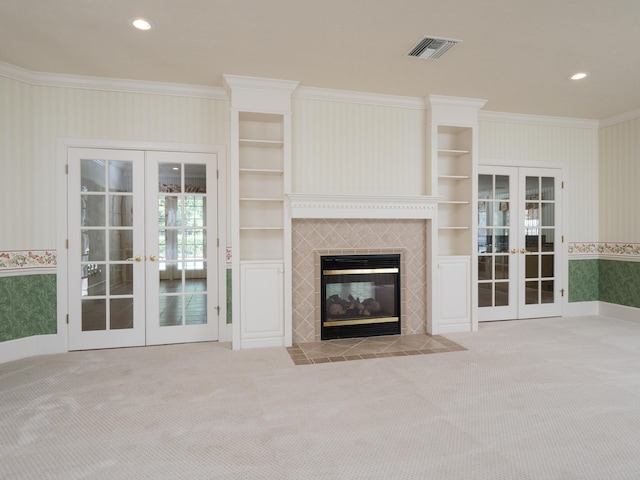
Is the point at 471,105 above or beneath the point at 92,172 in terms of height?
above

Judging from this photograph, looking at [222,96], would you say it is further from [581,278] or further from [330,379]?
[581,278]

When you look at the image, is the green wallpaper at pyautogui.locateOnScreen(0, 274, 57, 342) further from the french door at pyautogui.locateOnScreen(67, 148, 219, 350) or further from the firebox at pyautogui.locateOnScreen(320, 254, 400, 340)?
the firebox at pyautogui.locateOnScreen(320, 254, 400, 340)

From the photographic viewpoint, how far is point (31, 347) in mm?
3959

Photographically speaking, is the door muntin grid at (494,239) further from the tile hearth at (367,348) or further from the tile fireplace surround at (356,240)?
the tile hearth at (367,348)

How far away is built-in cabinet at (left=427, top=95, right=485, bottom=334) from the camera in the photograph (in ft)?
15.6

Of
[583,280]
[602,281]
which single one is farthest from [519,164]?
[602,281]

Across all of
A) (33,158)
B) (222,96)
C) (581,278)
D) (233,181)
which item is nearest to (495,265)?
(581,278)

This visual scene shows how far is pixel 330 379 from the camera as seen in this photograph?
3318 mm

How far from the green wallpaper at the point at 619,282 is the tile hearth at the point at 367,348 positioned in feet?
9.53

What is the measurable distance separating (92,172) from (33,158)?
20.8 inches

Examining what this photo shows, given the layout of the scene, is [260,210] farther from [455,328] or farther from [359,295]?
[455,328]

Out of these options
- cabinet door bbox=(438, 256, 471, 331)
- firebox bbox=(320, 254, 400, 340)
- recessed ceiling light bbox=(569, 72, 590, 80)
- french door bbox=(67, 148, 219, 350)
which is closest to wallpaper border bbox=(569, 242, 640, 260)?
cabinet door bbox=(438, 256, 471, 331)

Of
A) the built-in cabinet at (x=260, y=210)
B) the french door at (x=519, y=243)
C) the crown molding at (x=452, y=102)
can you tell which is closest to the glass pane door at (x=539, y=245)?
the french door at (x=519, y=243)

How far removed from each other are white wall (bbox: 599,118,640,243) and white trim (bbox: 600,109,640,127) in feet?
0.12
